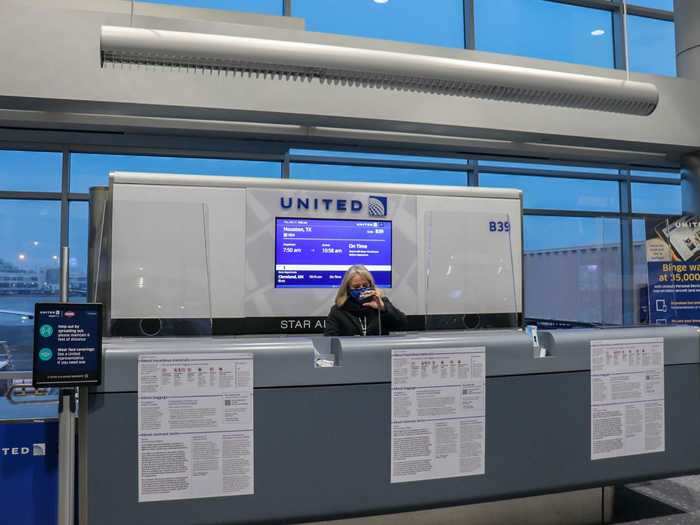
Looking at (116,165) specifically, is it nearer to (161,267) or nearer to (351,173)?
(351,173)

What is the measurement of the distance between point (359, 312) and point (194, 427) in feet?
5.97

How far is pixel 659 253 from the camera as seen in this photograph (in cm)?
522

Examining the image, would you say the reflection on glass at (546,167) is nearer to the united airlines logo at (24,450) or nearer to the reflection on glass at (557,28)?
the reflection on glass at (557,28)

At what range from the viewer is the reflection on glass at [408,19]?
758cm

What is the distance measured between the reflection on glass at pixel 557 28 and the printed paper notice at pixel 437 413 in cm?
746

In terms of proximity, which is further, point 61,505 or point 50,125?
point 50,125

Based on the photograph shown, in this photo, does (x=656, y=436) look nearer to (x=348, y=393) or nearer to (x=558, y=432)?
(x=558, y=432)

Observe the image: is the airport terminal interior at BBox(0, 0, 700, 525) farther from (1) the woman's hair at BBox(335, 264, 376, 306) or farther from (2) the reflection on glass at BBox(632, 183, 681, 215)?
(2) the reflection on glass at BBox(632, 183, 681, 215)

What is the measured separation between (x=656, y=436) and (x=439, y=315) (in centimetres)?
160

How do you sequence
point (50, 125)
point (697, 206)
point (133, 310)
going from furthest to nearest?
point (697, 206), point (50, 125), point (133, 310)

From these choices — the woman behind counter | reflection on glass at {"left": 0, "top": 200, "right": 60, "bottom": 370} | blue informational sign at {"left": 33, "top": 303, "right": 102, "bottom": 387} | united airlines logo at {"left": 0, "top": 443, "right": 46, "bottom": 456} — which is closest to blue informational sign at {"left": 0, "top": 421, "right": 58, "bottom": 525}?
united airlines logo at {"left": 0, "top": 443, "right": 46, "bottom": 456}

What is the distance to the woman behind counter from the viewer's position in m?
2.62

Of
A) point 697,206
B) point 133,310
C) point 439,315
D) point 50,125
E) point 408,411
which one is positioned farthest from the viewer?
point 697,206

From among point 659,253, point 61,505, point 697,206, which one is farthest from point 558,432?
point 697,206
